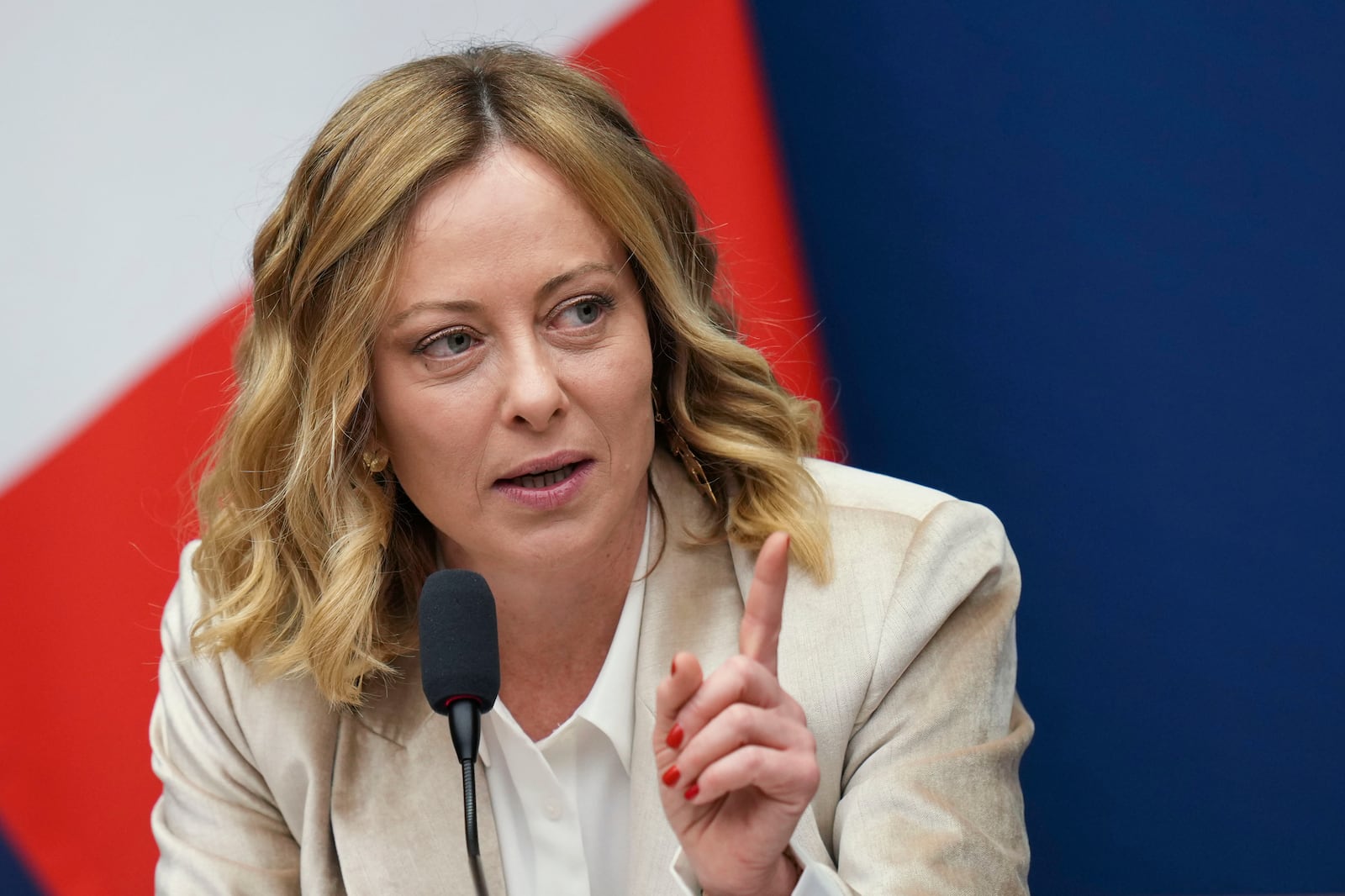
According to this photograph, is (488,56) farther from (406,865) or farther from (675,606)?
(406,865)

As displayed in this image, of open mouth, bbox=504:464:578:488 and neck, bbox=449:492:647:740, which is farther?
neck, bbox=449:492:647:740

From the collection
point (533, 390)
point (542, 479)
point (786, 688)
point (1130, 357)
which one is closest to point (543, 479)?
point (542, 479)

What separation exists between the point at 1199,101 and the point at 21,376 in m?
1.92

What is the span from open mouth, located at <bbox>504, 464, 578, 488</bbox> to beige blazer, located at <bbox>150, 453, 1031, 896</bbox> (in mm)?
229

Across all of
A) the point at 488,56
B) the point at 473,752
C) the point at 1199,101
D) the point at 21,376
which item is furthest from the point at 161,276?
the point at 1199,101

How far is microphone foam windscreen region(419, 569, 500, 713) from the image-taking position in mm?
1110

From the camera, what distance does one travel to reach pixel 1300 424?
2.00 m

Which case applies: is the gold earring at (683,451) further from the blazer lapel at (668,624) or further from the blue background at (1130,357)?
the blue background at (1130,357)

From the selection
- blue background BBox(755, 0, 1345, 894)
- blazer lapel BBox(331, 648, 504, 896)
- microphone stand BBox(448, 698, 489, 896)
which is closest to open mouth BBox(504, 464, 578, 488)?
blazer lapel BBox(331, 648, 504, 896)

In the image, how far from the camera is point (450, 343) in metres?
1.58

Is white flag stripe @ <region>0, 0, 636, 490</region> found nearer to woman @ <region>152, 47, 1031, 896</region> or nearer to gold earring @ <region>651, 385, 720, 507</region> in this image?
woman @ <region>152, 47, 1031, 896</region>

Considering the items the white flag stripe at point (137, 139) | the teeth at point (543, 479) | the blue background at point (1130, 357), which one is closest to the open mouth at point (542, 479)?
the teeth at point (543, 479)

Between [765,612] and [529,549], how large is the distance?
43 centimetres

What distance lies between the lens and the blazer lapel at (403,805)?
162 cm
